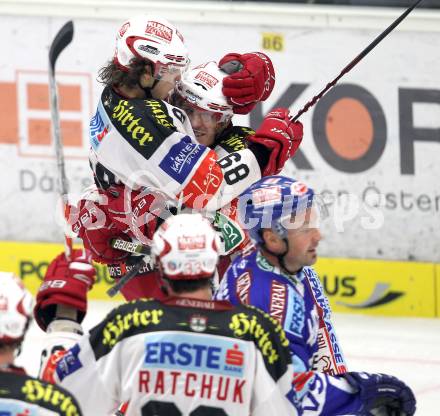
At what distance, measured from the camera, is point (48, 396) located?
2816 mm

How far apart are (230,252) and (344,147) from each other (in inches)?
116

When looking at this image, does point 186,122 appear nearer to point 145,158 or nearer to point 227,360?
point 145,158

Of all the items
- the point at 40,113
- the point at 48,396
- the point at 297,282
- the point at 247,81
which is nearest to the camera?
the point at 48,396

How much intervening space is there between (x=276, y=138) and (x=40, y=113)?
10.6 feet

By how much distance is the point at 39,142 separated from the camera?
7371 millimetres

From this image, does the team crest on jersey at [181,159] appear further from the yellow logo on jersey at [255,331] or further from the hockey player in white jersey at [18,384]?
the hockey player in white jersey at [18,384]

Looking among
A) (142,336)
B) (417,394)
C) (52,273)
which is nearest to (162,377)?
(142,336)

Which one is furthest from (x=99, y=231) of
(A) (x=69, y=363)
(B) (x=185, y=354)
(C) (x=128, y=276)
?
(B) (x=185, y=354)

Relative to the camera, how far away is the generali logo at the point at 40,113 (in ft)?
24.1

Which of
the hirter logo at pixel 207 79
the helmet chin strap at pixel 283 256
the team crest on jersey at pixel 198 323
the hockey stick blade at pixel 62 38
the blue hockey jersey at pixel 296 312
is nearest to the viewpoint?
the team crest on jersey at pixel 198 323

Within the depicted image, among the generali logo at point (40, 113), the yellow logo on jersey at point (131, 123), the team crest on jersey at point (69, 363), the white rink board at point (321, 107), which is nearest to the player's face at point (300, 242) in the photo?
the team crest on jersey at point (69, 363)

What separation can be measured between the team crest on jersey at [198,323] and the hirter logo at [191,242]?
0.53ft

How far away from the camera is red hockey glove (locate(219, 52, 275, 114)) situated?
446 cm

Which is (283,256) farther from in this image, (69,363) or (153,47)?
(153,47)
